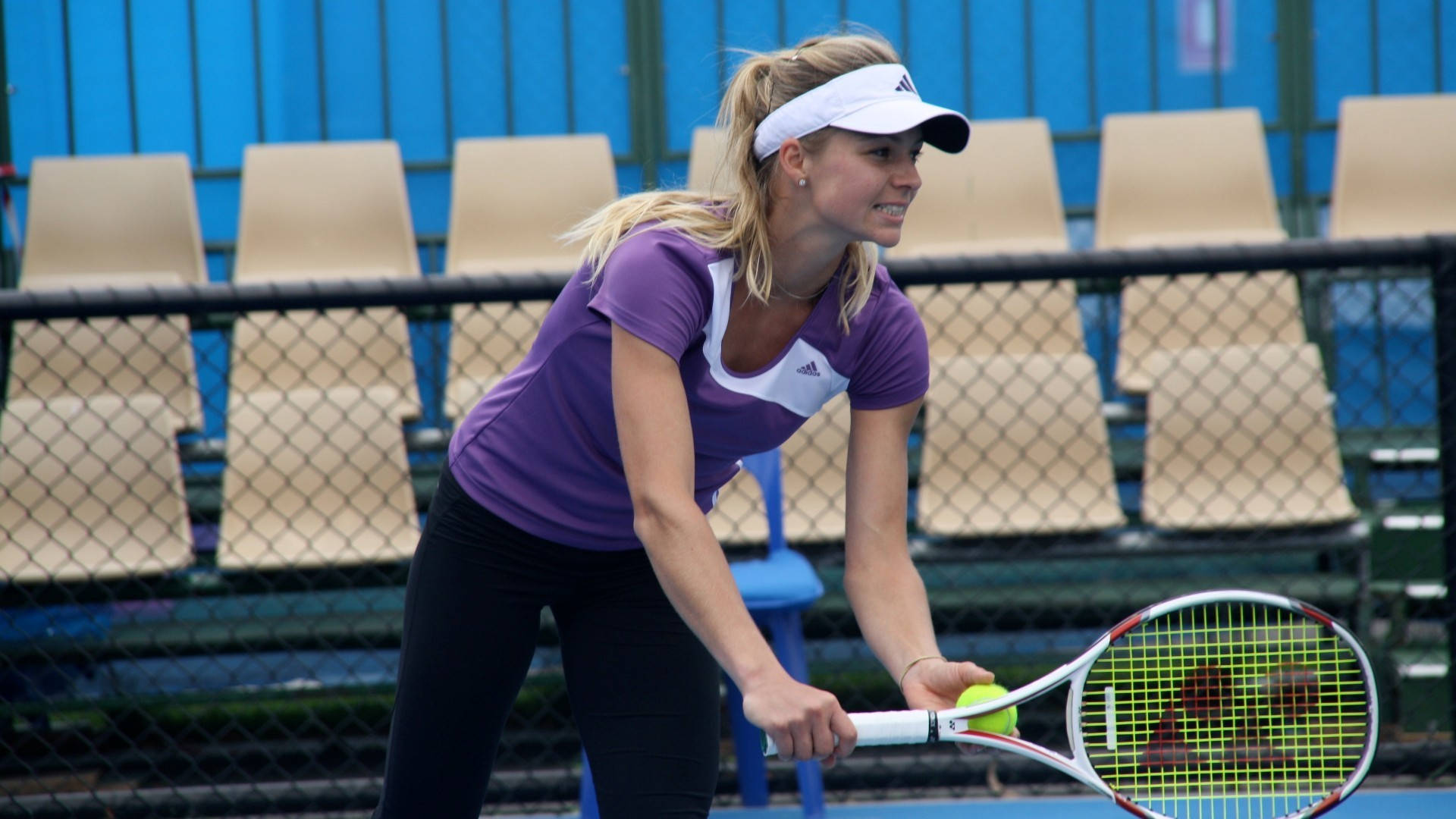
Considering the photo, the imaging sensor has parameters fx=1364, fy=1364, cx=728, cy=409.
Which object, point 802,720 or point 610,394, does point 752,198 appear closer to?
point 610,394

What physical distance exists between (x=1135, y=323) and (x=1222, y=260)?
124cm

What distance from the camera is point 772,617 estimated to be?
2797 millimetres

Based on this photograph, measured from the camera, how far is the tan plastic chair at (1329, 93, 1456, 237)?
15.0 ft

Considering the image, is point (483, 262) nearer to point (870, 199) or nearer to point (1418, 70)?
point (870, 199)

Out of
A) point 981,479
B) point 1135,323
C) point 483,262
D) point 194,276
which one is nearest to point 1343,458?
point 1135,323

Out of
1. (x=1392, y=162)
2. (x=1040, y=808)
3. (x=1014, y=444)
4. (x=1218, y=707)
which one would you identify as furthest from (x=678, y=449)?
(x=1392, y=162)

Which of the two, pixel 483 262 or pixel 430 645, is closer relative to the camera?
pixel 430 645

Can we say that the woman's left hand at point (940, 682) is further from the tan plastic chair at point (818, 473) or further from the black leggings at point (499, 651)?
the tan plastic chair at point (818, 473)

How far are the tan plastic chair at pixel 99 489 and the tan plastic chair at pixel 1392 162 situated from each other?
3.74 m

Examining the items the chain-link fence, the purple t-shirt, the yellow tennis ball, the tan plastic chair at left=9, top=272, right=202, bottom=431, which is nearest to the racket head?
the yellow tennis ball

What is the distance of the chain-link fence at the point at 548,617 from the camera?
3.40m

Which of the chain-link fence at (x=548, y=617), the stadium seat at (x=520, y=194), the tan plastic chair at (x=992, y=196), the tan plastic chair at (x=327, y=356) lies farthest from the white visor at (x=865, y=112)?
the stadium seat at (x=520, y=194)

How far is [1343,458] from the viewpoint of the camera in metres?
4.03

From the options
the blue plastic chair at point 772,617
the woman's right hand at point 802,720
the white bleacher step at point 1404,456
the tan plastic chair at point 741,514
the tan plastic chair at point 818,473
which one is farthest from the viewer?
the white bleacher step at point 1404,456
